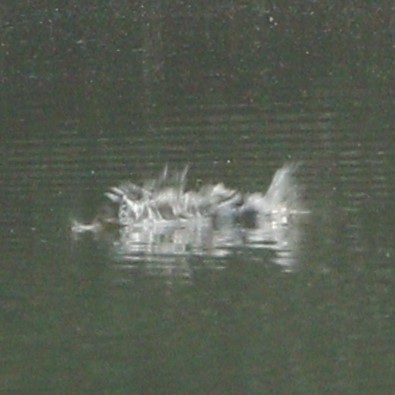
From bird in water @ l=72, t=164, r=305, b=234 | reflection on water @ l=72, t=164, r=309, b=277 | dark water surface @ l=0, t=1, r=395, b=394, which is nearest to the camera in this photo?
dark water surface @ l=0, t=1, r=395, b=394

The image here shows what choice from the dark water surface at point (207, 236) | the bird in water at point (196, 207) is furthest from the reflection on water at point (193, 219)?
the dark water surface at point (207, 236)

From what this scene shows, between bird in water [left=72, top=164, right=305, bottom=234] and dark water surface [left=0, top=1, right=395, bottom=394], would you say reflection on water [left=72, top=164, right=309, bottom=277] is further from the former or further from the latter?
dark water surface [left=0, top=1, right=395, bottom=394]

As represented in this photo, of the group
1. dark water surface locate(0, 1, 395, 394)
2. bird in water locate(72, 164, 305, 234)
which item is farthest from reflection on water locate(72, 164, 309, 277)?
dark water surface locate(0, 1, 395, 394)

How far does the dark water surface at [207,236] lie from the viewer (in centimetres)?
1184

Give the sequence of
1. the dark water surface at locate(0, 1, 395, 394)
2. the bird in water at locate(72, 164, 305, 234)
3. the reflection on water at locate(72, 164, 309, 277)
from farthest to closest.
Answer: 1. the bird in water at locate(72, 164, 305, 234)
2. the reflection on water at locate(72, 164, 309, 277)
3. the dark water surface at locate(0, 1, 395, 394)

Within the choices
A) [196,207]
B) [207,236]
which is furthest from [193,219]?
[207,236]

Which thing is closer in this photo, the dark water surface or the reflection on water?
the dark water surface

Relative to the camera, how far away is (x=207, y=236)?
Result: 632 inches

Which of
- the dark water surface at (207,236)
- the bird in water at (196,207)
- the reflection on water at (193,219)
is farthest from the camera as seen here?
the bird in water at (196,207)

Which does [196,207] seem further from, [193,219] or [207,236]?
[207,236]

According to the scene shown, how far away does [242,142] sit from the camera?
20.3 m

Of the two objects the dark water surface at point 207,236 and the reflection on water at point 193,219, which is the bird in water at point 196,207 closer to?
the reflection on water at point 193,219

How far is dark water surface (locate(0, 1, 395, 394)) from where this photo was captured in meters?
11.8

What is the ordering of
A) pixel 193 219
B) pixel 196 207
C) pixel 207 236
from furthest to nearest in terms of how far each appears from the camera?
pixel 196 207
pixel 193 219
pixel 207 236
